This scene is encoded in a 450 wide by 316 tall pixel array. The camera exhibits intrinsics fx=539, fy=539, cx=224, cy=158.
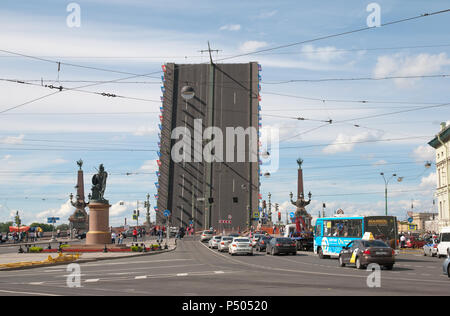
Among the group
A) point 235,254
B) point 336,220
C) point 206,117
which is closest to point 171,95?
point 206,117

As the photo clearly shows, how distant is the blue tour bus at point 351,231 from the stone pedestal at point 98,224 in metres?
20.8

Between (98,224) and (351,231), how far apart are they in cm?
2374

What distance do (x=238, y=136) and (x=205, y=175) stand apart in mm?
8301

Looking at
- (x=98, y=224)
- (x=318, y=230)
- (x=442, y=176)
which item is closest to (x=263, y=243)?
(x=318, y=230)

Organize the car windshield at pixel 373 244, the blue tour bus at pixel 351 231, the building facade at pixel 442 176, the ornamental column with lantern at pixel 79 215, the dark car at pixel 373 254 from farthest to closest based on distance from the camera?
the ornamental column with lantern at pixel 79 215 → the building facade at pixel 442 176 → the blue tour bus at pixel 351 231 → the car windshield at pixel 373 244 → the dark car at pixel 373 254

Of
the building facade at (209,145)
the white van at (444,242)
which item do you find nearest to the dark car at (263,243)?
the white van at (444,242)

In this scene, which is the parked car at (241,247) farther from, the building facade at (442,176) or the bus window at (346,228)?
the building facade at (442,176)

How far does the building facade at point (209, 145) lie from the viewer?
84.6 meters

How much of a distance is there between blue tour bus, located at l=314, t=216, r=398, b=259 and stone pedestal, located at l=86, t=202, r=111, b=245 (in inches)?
818

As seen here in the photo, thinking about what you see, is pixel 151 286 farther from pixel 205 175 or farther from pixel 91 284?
pixel 205 175

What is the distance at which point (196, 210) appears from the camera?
8944cm

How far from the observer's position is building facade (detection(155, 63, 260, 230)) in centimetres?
8456

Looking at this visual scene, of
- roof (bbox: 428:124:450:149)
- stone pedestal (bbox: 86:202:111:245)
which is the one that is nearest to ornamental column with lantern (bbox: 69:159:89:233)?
stone pedestal (bbox: 86:202:111:245)

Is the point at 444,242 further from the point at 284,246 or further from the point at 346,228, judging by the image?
the point at 284,246
